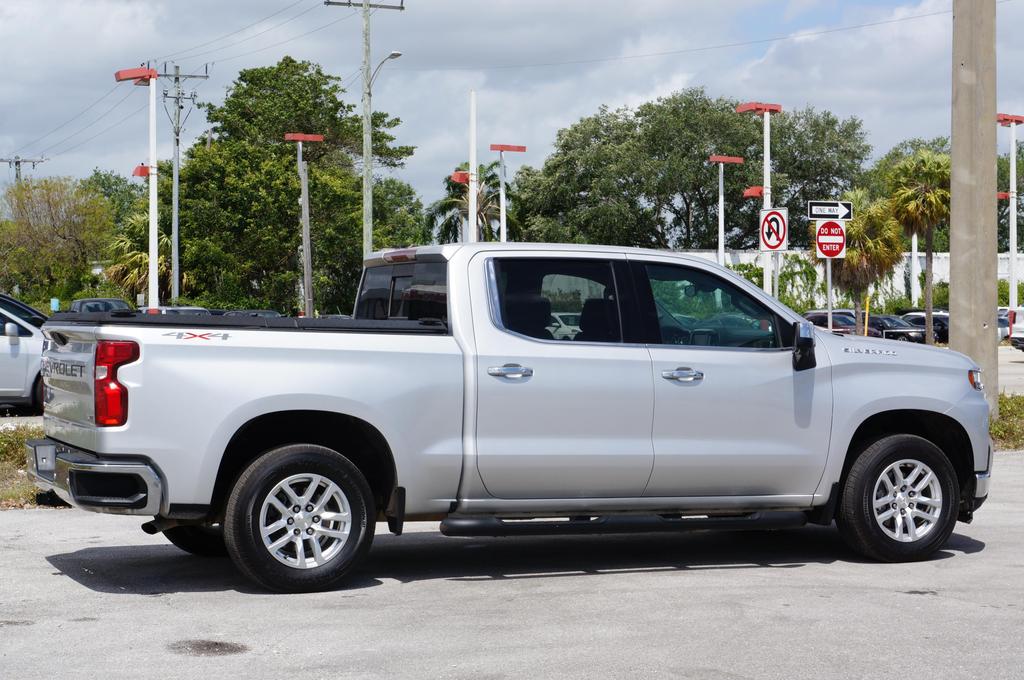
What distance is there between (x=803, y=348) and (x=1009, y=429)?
322 inches

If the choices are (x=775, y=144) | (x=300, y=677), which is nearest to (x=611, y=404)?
(x=300, y=677)

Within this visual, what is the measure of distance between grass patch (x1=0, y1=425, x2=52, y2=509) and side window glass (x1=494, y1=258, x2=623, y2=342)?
16.0 ft

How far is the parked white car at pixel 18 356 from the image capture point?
17.9m

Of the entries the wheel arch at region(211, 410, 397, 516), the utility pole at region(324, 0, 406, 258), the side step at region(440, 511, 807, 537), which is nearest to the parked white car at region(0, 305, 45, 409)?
the wheel arch at region(211, 410, 397, 516)

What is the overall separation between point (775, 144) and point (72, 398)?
72111mm

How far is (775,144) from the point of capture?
7675 cm

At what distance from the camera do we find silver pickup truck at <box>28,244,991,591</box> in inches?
289

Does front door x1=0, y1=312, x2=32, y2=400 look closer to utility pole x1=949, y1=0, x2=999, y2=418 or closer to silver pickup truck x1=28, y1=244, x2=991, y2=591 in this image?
silver pickup truck x1=28, y1=244, x2=991, y2=591

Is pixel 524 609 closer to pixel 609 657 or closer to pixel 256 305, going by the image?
pixel 609 657

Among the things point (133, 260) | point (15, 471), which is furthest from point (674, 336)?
point (133, 260)

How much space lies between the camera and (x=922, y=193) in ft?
165

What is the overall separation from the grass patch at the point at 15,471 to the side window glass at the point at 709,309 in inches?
216

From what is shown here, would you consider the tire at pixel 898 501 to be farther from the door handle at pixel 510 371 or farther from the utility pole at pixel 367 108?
the utility pole at pixel 367 108

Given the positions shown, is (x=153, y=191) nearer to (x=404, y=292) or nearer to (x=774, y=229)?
(x=774, y=229)
